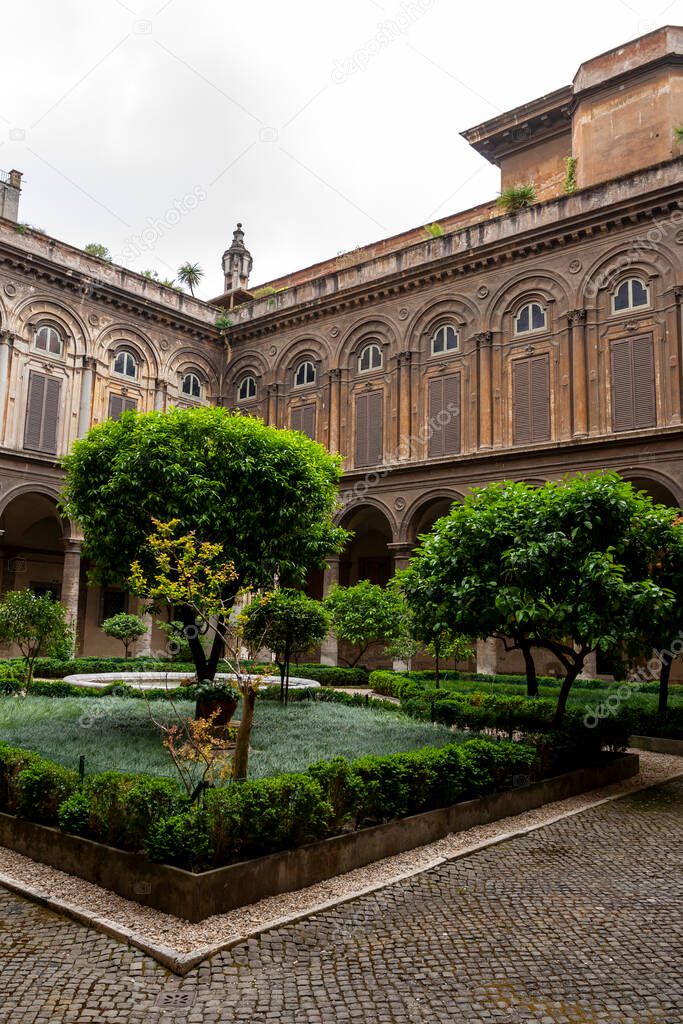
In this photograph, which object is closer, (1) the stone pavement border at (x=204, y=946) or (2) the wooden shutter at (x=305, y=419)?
(1) the stone pavement border at (x=204, y=946)

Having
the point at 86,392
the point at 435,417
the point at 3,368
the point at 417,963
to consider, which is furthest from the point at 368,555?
the point at 417,963

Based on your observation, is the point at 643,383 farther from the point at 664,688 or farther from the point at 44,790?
the point at 44,790

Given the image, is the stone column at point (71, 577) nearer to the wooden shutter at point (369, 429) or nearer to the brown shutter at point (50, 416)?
the brown shutter at point (50, 416)

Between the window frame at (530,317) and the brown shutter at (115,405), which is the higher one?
the window frame at (530,317)

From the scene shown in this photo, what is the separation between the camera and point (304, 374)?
2855 cm

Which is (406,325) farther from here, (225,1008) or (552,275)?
(225,1008)

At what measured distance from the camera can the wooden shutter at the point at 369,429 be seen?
26.2m

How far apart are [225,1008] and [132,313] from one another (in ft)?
85.8

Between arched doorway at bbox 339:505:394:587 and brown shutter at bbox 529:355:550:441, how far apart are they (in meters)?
7.99

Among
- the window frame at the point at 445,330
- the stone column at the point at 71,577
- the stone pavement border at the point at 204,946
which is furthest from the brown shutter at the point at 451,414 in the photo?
the stone pavement border at the point at 204,946

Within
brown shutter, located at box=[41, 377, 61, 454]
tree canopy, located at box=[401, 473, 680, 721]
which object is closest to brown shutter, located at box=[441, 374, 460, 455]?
brown shutter, located at box=[41, 377, 61, 454]

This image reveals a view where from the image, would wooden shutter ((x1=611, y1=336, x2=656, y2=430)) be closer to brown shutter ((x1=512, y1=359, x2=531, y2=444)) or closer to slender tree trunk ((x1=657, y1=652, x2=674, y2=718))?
brown shutter ((x1=512, y1=359, x2=531, y2=444))

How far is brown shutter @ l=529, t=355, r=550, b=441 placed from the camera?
74.9 feet

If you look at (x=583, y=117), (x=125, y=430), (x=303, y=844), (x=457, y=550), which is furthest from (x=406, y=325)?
(x=303, y=844)
